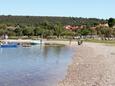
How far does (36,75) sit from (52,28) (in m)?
128

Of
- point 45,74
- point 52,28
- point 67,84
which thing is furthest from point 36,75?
point 52,28

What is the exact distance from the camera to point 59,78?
2553 centimetres

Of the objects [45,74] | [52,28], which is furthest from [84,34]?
[45,74]

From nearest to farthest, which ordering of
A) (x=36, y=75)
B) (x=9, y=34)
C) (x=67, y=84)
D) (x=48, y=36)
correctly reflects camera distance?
(x=67, y=84) → (x=36, y=75) → (x=48, y=36) → (x=9, y=34)

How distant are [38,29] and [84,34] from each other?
1924cm

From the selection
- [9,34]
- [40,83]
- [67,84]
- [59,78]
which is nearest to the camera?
[67,84]

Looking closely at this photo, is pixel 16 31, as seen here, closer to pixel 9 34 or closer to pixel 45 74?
pixel 9 34

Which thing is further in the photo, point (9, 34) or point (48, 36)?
point (9, 34)

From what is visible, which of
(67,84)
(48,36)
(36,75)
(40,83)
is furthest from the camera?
(48,36)

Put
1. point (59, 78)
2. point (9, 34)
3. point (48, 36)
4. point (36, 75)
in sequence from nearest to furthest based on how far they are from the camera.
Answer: point (59, 78) → point (36, 75) → point (48, 36) → point (9, 34)

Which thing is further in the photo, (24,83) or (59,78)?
(59,78)

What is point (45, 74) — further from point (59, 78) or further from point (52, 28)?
point (52, 28)

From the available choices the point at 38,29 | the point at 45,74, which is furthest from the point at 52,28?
Answer: the point at 45,74

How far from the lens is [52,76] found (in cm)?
2681
